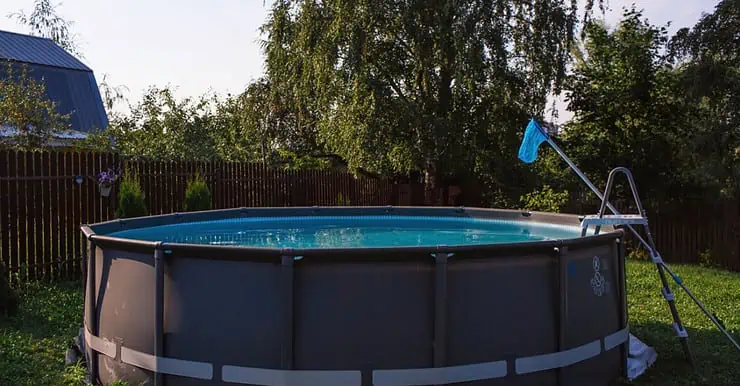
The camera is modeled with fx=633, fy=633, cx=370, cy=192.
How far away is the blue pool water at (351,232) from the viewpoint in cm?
683

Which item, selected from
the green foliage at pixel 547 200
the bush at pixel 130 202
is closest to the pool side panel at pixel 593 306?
the bush at pixel 130 202

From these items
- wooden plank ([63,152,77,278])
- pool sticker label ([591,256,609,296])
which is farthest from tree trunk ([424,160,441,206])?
pool sticker label ([591,256,609,296])

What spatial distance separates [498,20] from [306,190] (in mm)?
5139

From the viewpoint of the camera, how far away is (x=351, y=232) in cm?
805

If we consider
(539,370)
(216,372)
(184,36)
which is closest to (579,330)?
(539,370)

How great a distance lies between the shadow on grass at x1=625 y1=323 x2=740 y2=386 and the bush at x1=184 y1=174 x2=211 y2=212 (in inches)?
244

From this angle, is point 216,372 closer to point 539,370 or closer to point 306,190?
point 539,370

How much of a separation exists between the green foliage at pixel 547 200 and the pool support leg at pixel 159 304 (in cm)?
949

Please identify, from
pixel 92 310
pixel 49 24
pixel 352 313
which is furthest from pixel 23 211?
pixel 49 24

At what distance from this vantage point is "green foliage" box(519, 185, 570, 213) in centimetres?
1196

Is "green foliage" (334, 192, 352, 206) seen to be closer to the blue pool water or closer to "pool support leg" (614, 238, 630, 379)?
the blue pool water

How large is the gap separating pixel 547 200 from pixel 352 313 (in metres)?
9.32

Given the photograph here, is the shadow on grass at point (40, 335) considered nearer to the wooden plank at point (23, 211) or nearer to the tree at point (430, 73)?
the wooden plank at point (23, 211)

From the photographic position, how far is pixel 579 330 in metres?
3.88
